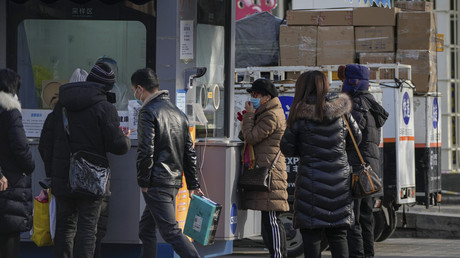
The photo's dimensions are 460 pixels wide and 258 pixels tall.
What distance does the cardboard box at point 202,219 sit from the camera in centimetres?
840

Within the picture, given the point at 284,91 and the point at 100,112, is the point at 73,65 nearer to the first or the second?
the point at 100,112

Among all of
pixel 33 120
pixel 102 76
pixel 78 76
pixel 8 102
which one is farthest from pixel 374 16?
pixel 8 102

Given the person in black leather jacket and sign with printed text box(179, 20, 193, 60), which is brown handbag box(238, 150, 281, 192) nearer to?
sign with printed text box(179, 20, 193, 60)

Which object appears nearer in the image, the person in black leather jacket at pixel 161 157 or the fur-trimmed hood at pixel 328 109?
the fur-trimmed hood at pixel 328 109

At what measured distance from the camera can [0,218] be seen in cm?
757

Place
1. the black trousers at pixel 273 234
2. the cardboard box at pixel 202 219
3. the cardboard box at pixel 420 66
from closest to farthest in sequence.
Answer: the cardboard box at pixel 202 219, the black trousers at pixel 273 234, the cardboard box at pixel 420 66

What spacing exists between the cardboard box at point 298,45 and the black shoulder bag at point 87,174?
5.27 m

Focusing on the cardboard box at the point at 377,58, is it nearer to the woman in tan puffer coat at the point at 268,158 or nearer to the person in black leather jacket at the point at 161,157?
the woman in tan puffer coat at the point at 268,158

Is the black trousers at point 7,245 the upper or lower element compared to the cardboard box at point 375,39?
lower

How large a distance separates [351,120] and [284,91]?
3687 mm

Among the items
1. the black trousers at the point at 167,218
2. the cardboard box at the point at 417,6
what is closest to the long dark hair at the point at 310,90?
the black trousers at the point at 167,218

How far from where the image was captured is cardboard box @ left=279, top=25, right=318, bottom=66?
12.6 metres

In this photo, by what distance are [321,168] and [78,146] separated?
1.82 m

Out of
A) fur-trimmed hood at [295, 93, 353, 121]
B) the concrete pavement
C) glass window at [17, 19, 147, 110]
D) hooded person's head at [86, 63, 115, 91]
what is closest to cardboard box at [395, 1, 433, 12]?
the concrete pavement
